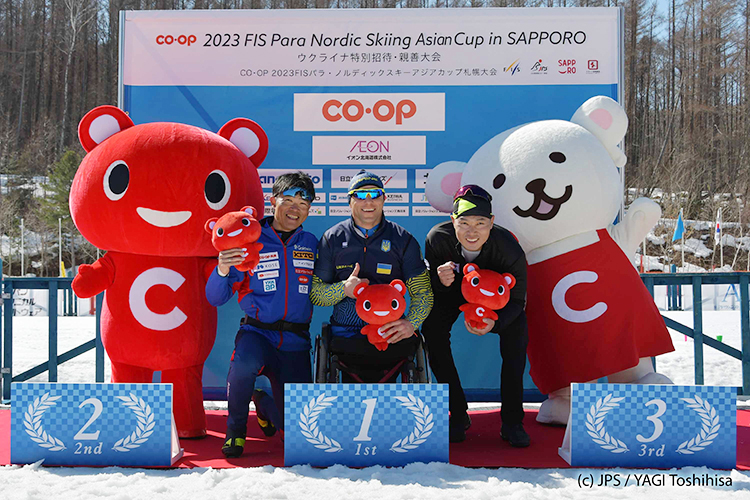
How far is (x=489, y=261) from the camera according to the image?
3.06m

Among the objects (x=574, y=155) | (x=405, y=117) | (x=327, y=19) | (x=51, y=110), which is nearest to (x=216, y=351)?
(x=405, y=117)

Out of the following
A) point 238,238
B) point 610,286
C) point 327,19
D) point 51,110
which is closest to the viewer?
point 238,238

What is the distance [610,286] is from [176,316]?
2363 mm

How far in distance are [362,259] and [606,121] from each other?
1726 mm

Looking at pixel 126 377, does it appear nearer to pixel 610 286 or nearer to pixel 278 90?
pixel 278 90

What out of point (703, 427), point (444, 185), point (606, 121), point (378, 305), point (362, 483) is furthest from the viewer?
point (444, 185)

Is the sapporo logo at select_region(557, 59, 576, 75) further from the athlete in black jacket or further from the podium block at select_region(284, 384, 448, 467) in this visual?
the podium block at select_region(284, 384, 448, 467)

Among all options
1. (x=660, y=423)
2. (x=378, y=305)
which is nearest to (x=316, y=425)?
(x=378, y=305)

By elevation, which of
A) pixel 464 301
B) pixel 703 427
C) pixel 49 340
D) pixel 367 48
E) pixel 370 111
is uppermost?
pixel 367 48

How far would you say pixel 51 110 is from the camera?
32.0 m

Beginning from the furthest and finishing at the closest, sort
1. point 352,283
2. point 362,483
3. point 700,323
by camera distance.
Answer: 1. point 700,323
2. point 352,283
3. point 362,483

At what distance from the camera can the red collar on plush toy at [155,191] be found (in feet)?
9.85

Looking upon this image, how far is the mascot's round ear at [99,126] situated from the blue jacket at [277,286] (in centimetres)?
112

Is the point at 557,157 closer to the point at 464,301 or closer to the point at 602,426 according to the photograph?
the point at 464,301
